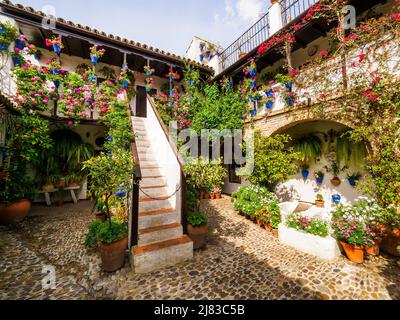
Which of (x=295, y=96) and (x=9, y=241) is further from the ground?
(x=295, y=96)

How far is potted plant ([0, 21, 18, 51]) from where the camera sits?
536 cm

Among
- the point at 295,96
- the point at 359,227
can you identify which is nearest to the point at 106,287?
the point at 359,227

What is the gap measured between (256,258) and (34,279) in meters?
3.93

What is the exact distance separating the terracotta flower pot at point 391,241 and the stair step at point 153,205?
460 centimetres

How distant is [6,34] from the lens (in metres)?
5.43

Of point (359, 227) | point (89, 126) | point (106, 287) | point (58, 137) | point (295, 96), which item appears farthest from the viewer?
point (89, 126)

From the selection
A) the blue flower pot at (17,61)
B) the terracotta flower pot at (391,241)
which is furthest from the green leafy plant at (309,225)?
the blue flower pot at (17,61)

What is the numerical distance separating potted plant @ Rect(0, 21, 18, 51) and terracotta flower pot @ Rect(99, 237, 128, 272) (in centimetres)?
734

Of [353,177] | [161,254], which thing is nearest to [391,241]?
[353,177]

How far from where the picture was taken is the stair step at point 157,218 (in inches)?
136

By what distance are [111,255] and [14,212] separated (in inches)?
167

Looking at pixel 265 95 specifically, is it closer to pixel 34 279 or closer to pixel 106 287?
pixel 106 287

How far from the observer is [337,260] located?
10.8 ft

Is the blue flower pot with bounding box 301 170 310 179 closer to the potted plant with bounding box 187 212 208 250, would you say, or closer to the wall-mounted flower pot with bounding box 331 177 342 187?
the wall-mounted flower pot with bounding box 331 177 342 187
